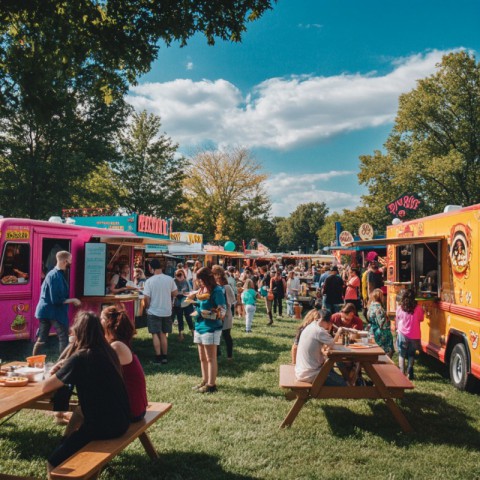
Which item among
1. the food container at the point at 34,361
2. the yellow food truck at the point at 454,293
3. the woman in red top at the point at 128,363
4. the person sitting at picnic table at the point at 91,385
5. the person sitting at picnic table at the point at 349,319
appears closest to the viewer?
the person sitting at picnic table at the point at 91,385

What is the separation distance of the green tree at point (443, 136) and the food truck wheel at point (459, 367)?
72.3 feet

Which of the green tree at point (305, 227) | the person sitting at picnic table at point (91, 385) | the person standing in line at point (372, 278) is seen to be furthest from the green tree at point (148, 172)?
the green tree at point (305, 227)

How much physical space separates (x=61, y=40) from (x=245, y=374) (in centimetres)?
562

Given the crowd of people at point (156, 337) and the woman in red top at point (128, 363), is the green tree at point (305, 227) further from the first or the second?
the woman in red top at point (128, 363)

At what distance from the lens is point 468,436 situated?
495 cm

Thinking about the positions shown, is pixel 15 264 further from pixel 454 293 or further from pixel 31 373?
pixel 454 293

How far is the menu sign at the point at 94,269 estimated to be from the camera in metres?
8.94

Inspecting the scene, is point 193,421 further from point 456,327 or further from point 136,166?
point 136,166

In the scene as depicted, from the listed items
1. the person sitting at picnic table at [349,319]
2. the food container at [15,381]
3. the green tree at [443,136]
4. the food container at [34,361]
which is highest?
the green tree at [443,136]

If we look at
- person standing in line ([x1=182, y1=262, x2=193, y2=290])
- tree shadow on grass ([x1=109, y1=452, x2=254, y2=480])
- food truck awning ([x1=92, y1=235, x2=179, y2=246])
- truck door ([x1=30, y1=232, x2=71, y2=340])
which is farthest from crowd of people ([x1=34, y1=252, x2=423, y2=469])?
person standing in line ([x1=182, y1=262, x2=193, y2=290])

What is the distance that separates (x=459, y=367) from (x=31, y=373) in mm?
5887

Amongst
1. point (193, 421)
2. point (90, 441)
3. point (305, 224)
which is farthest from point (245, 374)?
point (305, 224)

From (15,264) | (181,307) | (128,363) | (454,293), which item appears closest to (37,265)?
(15,264)

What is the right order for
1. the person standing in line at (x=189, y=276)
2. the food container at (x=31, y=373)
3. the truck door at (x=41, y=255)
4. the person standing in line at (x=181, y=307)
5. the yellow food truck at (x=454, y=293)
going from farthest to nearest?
1. the person standing in line at (x=189, y=276)
2. the person standing in line at (x=181, y=307)
3. the truck door at (x=41, y=255)
4. the yellow food truck at (x=454, y=293)
5. the food container at (x=31, y=373)
